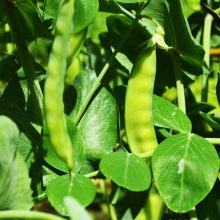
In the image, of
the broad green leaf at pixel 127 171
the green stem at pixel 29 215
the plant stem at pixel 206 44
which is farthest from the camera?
the plant stem at pixel 206 44

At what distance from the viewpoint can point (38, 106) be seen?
59cm

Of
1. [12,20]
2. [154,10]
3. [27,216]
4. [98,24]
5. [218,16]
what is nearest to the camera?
[27,216]

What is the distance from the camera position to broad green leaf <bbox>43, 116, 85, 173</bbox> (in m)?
0.55

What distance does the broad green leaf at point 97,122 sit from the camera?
63cm

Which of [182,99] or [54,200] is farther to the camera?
[182,99]

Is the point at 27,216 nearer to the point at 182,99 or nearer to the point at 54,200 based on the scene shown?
the point at 54,200

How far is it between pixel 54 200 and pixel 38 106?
0.49ft

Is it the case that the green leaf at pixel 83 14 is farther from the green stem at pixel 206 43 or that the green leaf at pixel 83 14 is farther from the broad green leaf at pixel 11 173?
the green stem at pixel 206 43

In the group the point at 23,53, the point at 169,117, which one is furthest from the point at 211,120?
the point at 23,53

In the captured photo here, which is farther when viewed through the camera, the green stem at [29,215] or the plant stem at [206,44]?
the plant stem at [206,44]

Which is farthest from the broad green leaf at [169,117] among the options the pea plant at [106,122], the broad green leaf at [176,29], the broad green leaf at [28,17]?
the broad green leaf at [28,17]

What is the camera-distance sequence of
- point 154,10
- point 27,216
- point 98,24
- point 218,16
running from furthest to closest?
point 98,24 < point 218,16 < point 154,10 < point 27,216

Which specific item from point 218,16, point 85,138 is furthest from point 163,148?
point 218,16

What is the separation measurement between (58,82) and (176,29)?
327 millimetres
